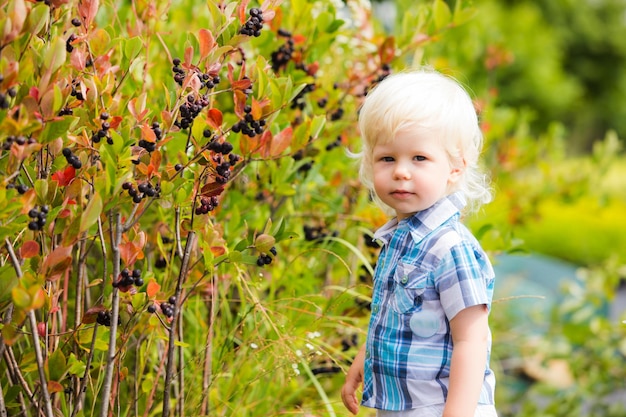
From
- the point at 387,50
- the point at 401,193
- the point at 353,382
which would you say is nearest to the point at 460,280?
the point at 401,193

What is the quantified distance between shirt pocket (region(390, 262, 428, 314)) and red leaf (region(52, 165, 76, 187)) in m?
0.75

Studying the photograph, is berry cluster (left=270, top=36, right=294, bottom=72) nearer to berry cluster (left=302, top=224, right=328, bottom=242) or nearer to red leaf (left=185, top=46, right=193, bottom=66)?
berry cluster (left=302, top=224, right=328, bottom=242)

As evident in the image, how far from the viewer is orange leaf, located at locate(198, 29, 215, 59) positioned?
5.12 feet

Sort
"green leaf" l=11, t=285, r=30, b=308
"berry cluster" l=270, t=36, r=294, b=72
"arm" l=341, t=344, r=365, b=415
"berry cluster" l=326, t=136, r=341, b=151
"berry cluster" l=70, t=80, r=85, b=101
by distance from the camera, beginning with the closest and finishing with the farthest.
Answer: "green leaf" l=11, t=285, r=30, b=308 < "berry cluster" l=70, t=80, r=85, b=101 < "arm" l=341, t=344, r=365, b=415 < "berry cluster" l=270, t=36, r=294, b=72 < "berry cluster" l=326, t=136, r=341, b=151

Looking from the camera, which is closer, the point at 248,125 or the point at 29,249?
the point at 29,249

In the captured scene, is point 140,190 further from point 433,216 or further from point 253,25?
point 433,216

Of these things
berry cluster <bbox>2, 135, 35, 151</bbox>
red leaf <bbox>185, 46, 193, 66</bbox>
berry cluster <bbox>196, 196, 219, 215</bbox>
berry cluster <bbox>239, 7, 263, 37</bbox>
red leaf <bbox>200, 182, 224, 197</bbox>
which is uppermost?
berry cluster <bbox>239, 7, 263, 37</bbox>

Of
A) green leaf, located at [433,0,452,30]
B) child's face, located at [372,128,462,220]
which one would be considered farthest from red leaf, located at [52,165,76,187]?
green leaf, located at [433,0,452,30]

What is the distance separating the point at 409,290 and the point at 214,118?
1.89ft

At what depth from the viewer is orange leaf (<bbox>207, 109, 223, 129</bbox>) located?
1639 mm

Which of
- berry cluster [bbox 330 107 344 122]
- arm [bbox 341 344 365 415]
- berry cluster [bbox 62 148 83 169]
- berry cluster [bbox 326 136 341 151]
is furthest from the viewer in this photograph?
berry cluster [bbox 330 107 344 122]

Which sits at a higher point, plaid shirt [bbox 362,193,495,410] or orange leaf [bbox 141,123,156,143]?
orange leaf [bbox 141,123,156,143]

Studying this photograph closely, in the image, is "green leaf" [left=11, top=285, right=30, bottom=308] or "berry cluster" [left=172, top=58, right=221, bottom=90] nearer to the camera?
"green leaf" [left=11, top=285, right=30, bottom=308]

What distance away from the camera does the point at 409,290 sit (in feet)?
5.54
